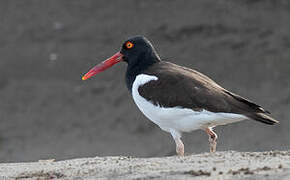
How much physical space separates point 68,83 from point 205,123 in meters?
7.55

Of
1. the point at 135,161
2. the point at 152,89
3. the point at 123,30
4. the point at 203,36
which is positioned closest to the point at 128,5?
the point at 123,30

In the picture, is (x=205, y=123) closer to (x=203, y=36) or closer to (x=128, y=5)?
(x=203, y=36)

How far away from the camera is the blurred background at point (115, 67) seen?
42.0 feet

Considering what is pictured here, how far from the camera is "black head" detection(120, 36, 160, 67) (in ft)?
29.1

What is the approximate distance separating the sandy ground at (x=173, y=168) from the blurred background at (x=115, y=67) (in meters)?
5.34

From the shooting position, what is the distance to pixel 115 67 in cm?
1503

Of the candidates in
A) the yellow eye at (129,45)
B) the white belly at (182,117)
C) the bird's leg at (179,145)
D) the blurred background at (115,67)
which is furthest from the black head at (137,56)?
the blurred background at (115,67)

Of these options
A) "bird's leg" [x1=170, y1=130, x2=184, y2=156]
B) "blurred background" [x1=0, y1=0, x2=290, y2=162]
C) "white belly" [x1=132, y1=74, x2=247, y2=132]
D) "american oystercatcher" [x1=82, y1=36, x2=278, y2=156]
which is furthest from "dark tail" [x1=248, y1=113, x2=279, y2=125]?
"blurred background" [x1=0, y1=0, x2=290, y2=162]

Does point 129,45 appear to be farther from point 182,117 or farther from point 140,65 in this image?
point 182,117

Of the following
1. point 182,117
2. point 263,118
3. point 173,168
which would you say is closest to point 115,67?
point 182,117

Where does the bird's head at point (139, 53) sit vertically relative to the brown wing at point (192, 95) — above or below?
above

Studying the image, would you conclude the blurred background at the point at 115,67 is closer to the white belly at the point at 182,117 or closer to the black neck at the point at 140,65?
the black neck at the point at 140,65

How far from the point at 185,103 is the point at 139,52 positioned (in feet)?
5.09

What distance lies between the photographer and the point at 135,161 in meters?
6.75
